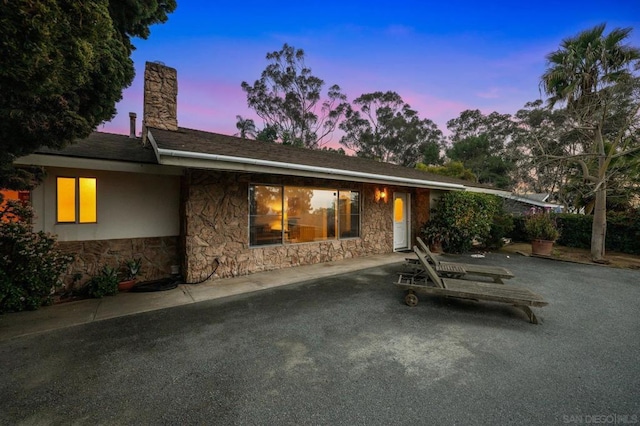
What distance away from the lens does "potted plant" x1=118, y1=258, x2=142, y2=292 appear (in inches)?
205

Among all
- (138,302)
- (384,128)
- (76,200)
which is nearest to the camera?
(138,302)

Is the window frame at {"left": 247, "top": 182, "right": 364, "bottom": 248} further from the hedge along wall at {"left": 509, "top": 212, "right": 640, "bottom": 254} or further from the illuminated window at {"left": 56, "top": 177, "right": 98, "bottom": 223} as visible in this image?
the hedge along wall at {"left": 509, "top": 212, "right": 640, "bottom": 254}

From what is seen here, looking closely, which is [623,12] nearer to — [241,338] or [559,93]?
[559,93]

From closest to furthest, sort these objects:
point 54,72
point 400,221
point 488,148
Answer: point 54,72, point 400,221, point 488,148

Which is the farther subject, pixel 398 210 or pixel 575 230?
pixel 575 230

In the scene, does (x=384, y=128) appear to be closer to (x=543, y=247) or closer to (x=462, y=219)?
(x=462, y=219)

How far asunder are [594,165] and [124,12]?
1693cm

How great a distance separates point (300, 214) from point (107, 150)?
4657mm

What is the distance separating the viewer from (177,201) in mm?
6164

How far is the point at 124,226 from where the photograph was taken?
5.57 m

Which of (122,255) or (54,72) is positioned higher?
(54,72)

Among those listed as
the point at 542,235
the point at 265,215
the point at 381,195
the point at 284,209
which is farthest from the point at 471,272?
the point at 542,235

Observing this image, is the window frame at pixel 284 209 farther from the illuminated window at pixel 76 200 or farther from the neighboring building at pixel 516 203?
the neighboring building at pixel 516 203

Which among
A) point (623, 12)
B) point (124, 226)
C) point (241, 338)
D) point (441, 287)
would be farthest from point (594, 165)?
point (124, 226)
